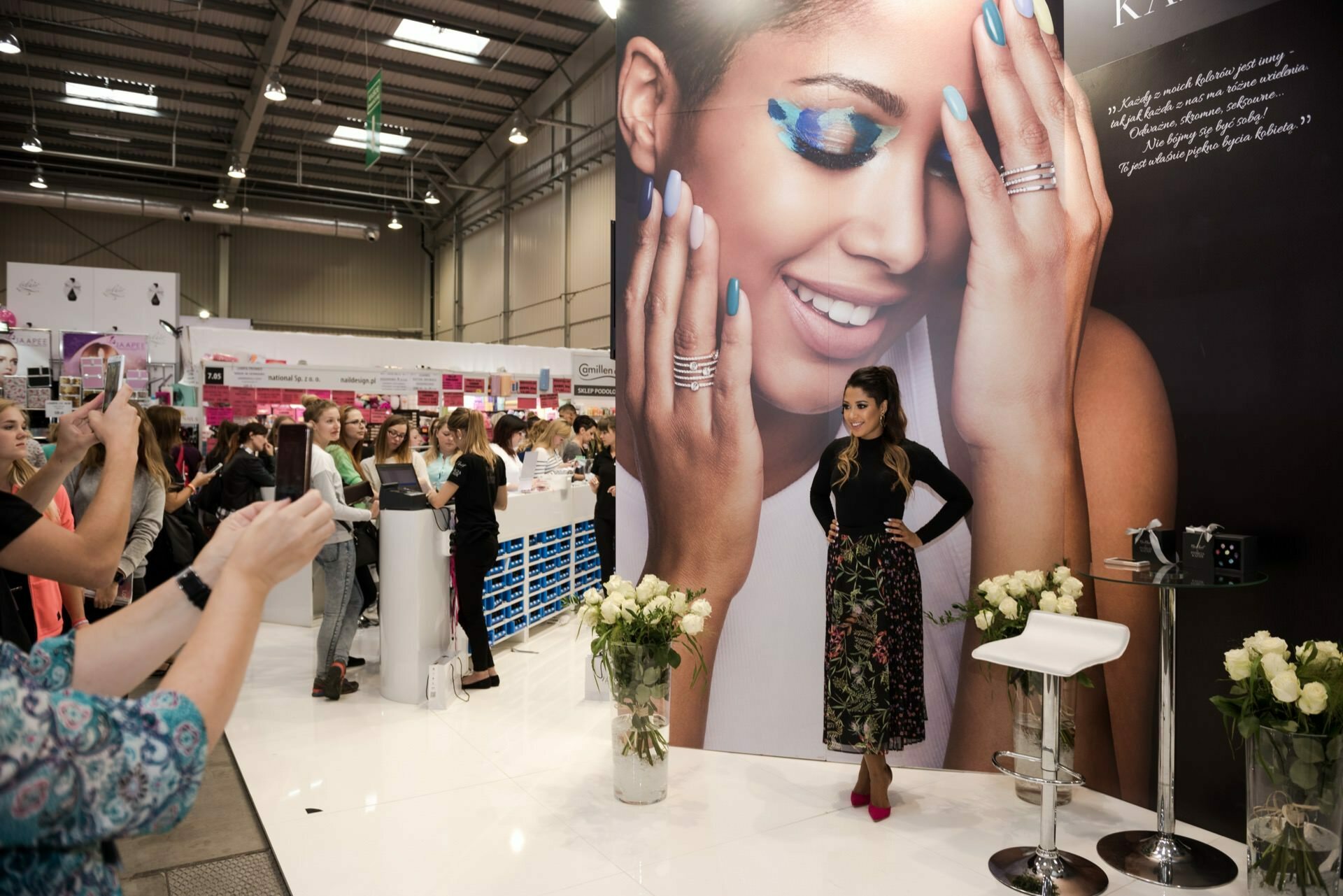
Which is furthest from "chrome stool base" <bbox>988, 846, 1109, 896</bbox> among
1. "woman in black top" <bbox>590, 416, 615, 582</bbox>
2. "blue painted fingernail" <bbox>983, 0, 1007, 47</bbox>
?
"woman in black top" <bbox>590, 416, 615, 582</bbox>

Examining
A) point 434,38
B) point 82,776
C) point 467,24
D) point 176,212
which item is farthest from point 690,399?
point 176,212

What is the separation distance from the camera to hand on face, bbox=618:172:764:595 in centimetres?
396

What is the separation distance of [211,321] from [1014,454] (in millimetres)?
17618

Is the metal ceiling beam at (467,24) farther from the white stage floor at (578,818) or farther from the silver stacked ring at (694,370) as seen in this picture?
the white stage floor at (578,818)

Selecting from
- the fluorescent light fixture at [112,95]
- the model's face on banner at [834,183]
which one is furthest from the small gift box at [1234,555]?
the fluorescent light fixture at [112,95]

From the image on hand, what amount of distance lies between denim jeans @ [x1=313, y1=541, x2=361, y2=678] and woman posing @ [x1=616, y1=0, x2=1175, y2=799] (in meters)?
1.76

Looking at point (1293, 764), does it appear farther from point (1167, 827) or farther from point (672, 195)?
point (672, 195)

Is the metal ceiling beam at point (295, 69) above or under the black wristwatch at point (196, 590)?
above

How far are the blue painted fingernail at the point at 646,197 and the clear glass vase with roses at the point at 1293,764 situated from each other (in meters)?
2.84

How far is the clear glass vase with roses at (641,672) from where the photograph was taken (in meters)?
3.43

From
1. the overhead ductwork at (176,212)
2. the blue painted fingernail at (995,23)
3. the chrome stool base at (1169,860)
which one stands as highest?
the overhead ductwork at (176,212)

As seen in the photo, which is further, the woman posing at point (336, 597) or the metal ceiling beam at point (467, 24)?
the metal ceiling beam at point (467, 24)

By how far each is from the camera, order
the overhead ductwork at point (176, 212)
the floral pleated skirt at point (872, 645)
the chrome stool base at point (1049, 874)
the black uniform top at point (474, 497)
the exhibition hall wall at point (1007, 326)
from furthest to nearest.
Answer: the overhead ductwork at point (176, 212), the black uniform top at point (474, 497), the floral pleated skirt at point (872, 645), the exhibition hall wall at point (1007, 326), the chrome stool base at point (1049, 874)

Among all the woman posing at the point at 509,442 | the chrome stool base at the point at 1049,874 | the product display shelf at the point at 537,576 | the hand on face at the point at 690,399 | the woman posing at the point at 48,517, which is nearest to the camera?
the woman posing at the point at 48,517
